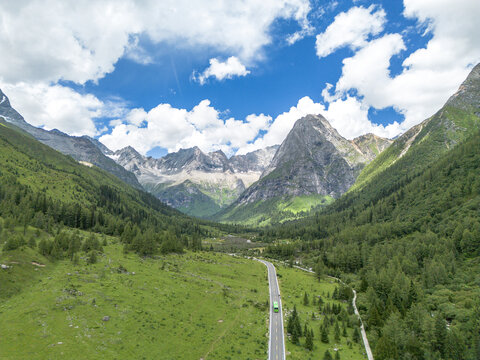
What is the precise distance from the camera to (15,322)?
47.7 m

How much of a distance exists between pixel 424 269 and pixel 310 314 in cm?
6453

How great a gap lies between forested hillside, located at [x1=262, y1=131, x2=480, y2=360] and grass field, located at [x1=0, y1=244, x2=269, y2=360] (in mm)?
38542


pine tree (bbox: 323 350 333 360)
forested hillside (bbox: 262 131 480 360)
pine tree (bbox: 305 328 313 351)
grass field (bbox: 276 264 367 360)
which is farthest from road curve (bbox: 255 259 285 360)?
forested hillside (bbox: 262 131 480 360)

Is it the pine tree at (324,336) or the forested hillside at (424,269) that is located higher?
the forested hillside at (424,269)

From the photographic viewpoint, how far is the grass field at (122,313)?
151 ft

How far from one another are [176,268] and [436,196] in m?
183

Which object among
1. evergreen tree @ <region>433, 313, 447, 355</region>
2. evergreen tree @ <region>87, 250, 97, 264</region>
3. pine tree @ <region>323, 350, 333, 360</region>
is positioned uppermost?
evergreen tree @ <region>87, 250, 97, 264</region>

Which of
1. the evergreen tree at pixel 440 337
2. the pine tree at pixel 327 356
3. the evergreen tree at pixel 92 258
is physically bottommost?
the pine tree at pixel 327 356

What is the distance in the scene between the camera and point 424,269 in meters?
110

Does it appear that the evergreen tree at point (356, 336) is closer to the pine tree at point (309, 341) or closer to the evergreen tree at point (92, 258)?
the pine tree at point (309, 341)

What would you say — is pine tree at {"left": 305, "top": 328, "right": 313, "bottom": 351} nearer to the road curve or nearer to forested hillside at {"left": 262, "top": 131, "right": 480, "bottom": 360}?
the road curve

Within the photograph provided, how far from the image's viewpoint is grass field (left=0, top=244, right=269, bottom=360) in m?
46.1

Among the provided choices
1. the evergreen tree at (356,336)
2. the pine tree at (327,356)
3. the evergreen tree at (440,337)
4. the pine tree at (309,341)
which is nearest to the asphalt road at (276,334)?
Answer: the pine tree at (309,341)

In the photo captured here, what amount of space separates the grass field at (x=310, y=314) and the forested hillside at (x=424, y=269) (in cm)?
645
